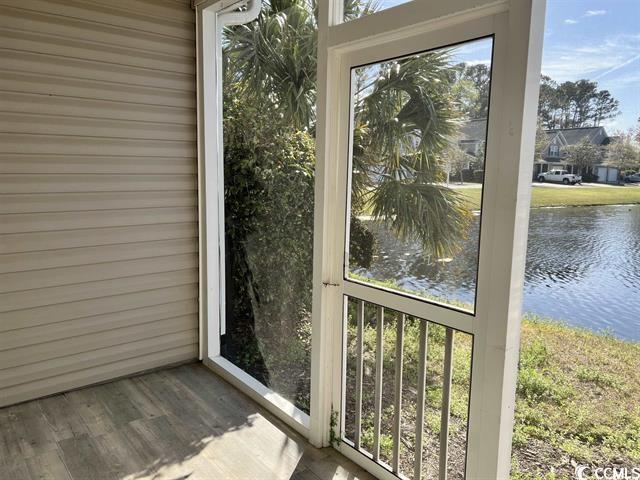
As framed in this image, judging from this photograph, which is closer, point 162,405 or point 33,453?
point 33,453

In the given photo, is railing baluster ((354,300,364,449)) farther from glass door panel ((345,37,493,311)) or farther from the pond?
the pond

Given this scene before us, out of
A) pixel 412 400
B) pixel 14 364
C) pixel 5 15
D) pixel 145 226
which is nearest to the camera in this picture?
pixel 412 400

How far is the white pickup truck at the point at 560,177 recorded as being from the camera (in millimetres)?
1520

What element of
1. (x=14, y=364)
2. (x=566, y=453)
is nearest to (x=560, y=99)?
(x=566, y=453)

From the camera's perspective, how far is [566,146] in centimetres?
152

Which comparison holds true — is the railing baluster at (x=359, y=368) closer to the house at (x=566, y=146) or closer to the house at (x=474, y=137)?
the house at (x=474, y=137)

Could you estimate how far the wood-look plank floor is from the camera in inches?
87.7

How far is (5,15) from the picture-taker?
254cm

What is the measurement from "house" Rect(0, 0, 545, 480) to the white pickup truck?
0.10m

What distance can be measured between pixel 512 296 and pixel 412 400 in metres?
0.74

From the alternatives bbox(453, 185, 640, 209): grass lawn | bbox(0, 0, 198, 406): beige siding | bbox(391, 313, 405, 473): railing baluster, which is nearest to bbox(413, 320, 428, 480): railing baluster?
bbox(391, 313, 405, 473): railing baluster

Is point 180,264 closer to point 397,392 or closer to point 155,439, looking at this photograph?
point 155,439

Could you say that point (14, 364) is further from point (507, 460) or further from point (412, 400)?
point (507, 460)

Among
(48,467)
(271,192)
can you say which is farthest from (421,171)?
(48,467)
